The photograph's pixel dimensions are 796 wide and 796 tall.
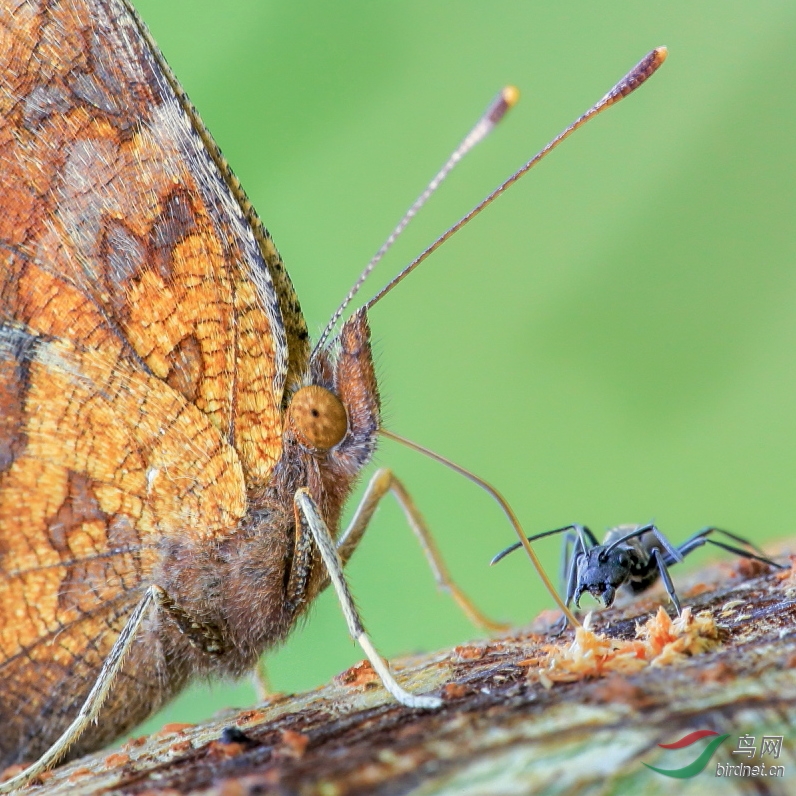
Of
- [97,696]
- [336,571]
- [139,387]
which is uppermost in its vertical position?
[139,387]

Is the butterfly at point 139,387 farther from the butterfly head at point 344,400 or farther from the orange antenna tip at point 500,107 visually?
the orange antenna tip at point 500,107

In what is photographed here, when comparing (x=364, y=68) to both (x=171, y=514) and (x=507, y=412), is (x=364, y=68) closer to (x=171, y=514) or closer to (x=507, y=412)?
(x=507, y=412)

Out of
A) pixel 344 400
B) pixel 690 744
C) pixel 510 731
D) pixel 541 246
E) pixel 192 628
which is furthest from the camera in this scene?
pixel 541 246

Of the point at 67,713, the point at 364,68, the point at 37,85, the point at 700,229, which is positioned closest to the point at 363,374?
the point at 37,85

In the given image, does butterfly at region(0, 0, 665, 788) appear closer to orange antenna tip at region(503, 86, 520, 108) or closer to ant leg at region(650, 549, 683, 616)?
orange antenna tip at region(503, 86, 520, 108)

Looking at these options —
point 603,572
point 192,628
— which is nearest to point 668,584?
point 603,572

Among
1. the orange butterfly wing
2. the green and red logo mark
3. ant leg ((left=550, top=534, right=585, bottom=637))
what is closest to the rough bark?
the green and red logo mark

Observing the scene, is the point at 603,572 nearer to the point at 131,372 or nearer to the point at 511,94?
the point at 511,94
